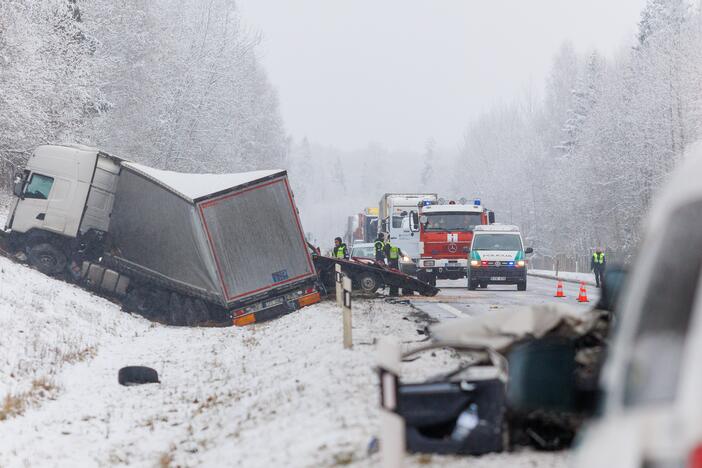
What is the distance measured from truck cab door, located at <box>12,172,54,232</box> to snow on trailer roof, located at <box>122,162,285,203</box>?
334 cm

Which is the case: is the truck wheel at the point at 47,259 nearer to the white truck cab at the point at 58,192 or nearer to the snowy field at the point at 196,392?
the white truck cab at the point at 58,192

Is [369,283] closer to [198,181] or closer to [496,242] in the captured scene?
[198,181]

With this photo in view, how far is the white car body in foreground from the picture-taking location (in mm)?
1808

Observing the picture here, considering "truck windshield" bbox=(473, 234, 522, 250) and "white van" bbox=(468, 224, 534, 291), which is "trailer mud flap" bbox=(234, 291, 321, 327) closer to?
"white van" bbox=(468, 224, 534, 291)

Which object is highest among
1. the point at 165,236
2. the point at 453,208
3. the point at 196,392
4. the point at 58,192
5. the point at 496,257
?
the point at 453,208

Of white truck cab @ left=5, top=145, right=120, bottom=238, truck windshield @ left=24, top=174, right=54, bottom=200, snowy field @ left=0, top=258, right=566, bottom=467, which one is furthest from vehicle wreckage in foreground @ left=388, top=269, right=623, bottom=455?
truck windshield @ left=24, top=174, right=54, bottom=200

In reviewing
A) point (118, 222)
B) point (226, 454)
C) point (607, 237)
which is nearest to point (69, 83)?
point (118, 222)

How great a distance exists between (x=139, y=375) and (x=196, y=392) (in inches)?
60.7

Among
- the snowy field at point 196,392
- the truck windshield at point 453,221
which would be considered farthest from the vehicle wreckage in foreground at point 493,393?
the truck windshield at point 453,221

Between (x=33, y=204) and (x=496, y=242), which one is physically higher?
(x=496, y=242)

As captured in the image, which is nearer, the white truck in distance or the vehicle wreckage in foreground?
the vehicle wreckage in foreground

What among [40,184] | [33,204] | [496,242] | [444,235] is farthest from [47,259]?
[496,242]

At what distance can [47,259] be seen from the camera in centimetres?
2352

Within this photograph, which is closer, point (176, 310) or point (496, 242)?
point (176, 310)
